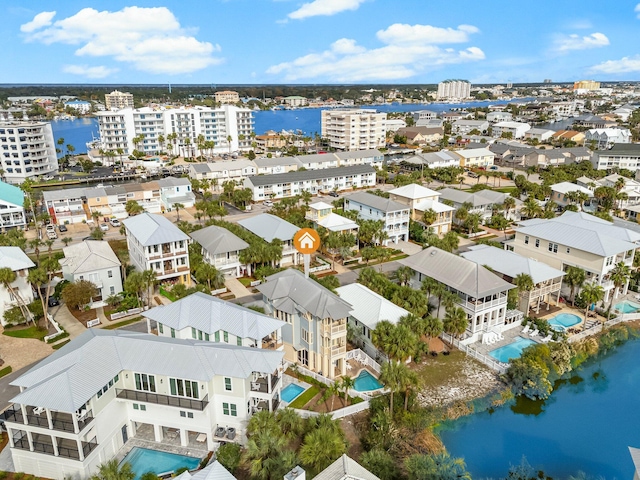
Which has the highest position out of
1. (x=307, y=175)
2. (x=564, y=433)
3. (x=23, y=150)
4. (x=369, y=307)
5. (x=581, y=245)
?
(x=23, y=150)

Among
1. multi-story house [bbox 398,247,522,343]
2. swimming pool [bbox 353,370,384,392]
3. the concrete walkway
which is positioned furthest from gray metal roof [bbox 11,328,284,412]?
the concrete walkway

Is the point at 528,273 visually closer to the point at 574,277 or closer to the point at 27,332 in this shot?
the point at 574,277

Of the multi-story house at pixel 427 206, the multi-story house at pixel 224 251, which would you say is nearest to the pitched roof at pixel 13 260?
the multi-story house at pixel 224 251

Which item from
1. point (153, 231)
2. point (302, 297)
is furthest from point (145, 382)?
point (153, 231)

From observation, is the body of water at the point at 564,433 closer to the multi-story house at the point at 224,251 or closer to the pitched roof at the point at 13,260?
the multi-story house at the point at 224,251

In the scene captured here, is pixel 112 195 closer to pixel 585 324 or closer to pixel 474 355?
pixel 474 355

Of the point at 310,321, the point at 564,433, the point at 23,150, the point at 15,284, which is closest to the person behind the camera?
the point at 564,433

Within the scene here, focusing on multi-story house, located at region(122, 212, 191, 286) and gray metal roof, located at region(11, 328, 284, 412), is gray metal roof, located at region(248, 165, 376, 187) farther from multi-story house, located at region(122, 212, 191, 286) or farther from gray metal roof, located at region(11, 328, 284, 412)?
gray metal roof, located at region(11, 328, 284, 412)
